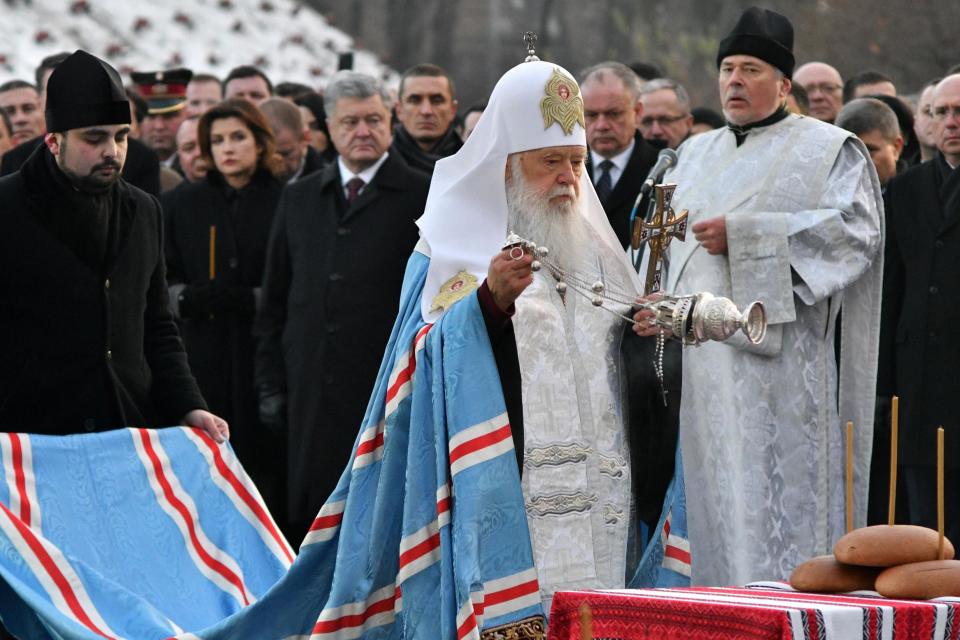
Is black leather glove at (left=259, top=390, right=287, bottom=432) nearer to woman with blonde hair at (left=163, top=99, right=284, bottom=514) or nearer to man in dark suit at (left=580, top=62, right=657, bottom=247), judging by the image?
woman with blonde hair at (left=163, top=99, right=284, bottom=514)

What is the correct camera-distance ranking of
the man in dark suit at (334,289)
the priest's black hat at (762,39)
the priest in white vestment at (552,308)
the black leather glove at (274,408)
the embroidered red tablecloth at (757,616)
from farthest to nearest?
1. the black leather glove at (274,408)
2. the man in dark suit at (334,289)
3. the priest's black hat at (762,39)
4. the priest in white vestment at (552,308)
5. the embroidered red tablecloth at (757,616)

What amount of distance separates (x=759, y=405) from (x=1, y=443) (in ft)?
10.4

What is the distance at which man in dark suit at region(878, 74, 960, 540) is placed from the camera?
29.6 ft

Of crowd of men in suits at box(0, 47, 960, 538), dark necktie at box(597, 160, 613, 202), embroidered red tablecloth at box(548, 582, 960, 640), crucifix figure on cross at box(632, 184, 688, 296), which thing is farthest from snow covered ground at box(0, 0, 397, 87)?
embroidered red tablecloth at box(548, 582, 960, 640)

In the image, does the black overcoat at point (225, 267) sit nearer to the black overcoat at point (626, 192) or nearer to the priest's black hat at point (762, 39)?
the black overcoat at point (626, 192)

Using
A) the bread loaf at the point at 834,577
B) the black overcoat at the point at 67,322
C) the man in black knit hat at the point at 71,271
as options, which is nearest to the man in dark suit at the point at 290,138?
the black overcoat at the point at 67,322

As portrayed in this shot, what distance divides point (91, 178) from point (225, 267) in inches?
130

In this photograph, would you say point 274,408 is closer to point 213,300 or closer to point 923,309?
point 213,300

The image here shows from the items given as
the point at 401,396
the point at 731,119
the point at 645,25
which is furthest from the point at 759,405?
the point at 645,25

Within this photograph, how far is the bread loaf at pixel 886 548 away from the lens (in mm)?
5047

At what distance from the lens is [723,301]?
5785 millimetres

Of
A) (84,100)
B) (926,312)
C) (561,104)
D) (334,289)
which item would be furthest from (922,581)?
(334,289)

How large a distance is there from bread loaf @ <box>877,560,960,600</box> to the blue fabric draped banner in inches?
54.9

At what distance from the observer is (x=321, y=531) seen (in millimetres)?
6602
